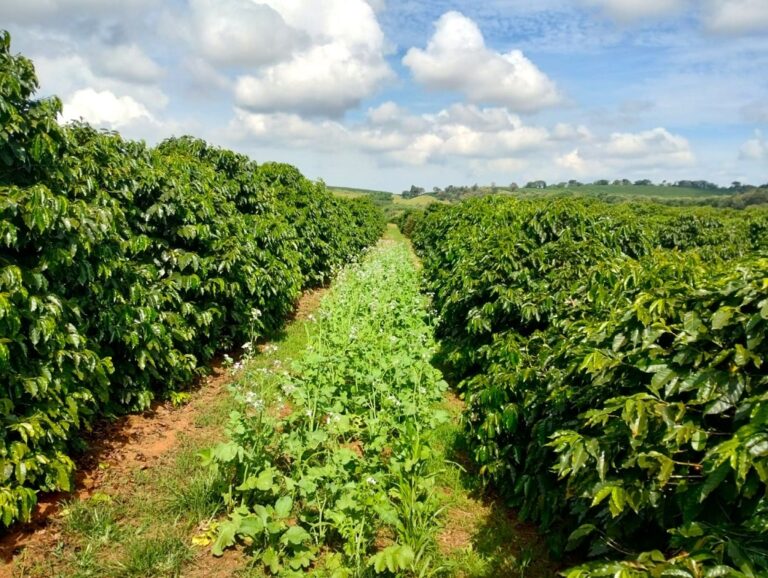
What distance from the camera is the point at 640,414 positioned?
237 cm

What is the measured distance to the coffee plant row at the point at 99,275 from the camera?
3.87 m

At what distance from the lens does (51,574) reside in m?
3.49

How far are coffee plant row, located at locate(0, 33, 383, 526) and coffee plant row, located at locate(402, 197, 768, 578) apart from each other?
3.75 metres

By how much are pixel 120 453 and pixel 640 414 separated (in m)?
5.04

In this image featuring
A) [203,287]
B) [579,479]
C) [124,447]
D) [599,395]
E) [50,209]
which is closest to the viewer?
[579,479]

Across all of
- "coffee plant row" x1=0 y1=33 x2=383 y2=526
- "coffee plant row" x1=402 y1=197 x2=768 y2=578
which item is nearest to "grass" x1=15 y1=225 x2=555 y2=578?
"coffee plant row" x1=402 y1=197 x2=768 y2=578

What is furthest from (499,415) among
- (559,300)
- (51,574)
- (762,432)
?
(51,574)

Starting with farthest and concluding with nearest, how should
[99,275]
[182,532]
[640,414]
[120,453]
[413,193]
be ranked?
[413,193] → [120,453] → [99,275] → [182,532] → [640,414]

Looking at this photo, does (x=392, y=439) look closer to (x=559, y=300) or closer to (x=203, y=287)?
(x=559, y=300)

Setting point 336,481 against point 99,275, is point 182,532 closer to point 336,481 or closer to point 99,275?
point 336,481

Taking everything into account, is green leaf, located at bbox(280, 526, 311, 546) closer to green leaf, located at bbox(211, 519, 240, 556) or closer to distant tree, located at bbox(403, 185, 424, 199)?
green leaf, located at bbox(211, 519, 240, 556)

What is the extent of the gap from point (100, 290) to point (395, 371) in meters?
3.39

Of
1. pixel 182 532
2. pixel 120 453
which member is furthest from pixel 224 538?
pixel 120 453

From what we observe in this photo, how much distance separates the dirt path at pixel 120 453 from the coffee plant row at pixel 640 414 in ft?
9.05
